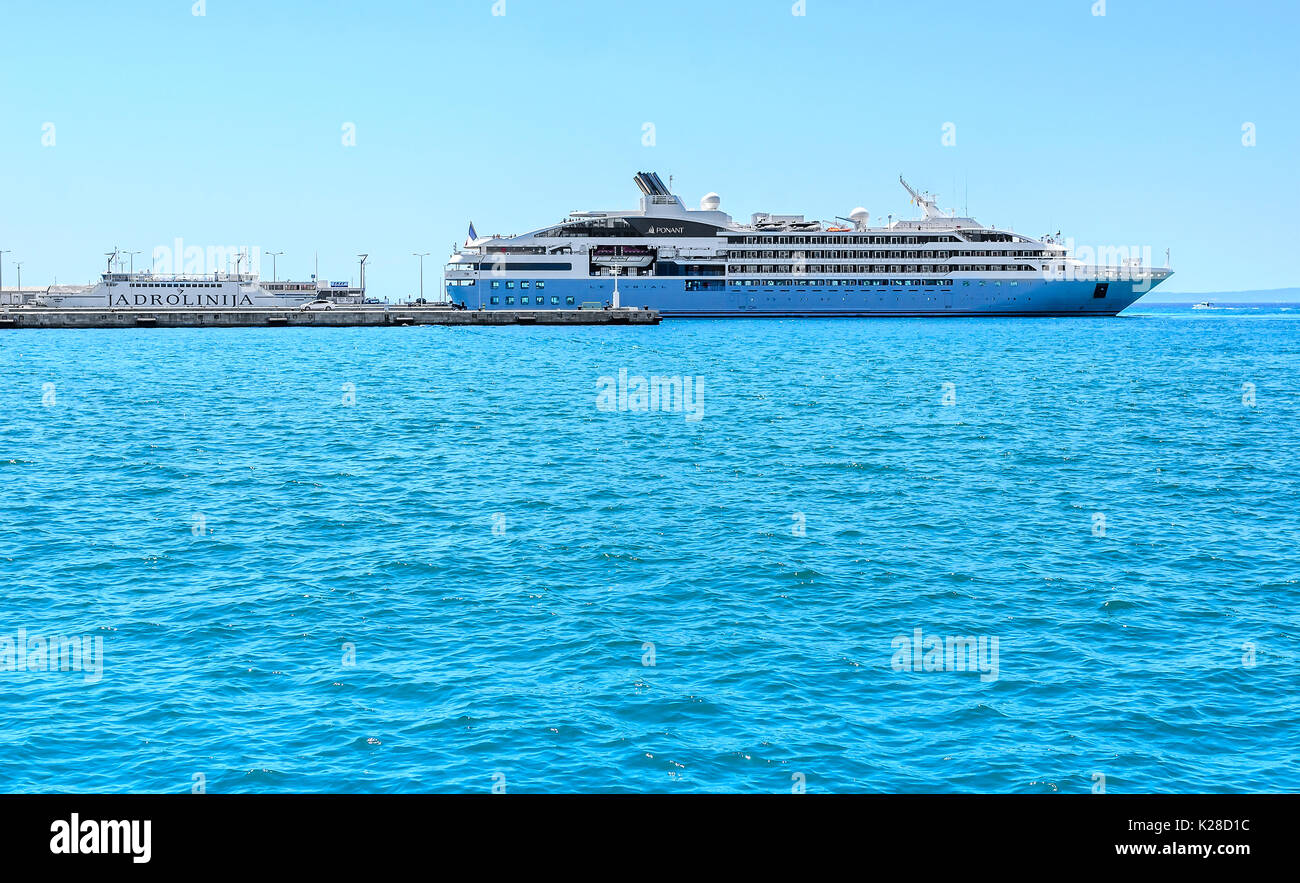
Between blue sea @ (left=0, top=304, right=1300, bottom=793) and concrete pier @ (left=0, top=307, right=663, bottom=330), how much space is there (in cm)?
9941

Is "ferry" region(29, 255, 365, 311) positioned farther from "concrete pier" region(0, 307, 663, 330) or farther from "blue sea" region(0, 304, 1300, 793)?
"blue sea" region(0, 304, 1300, 793)

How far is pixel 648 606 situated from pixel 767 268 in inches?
5808

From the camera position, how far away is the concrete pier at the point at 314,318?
147 m

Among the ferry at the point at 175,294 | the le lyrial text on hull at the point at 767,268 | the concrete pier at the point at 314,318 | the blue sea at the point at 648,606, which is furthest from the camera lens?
the ferry at the point at 175,294

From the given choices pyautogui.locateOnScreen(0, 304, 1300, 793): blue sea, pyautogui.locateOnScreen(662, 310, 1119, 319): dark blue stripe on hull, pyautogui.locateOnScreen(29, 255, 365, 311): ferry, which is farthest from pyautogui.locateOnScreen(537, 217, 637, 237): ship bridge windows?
pyautogui.locateOnScreen(0, 304, 1300, 793): blue sea

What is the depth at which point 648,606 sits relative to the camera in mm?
20328

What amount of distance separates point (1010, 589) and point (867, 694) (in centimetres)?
686

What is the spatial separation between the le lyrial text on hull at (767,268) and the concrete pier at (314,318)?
11344 mm

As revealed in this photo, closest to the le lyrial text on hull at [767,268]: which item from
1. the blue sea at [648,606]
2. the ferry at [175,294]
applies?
the ferry at [175,294]

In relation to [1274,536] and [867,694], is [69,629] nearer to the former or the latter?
[867,694]

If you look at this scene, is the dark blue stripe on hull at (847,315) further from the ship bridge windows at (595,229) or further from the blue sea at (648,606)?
the blue sea at (648,606)

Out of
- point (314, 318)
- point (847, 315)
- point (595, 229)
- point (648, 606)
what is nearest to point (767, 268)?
point (847, 315)

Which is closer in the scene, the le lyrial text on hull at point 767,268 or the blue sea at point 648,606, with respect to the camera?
the blue sea at point 648,606

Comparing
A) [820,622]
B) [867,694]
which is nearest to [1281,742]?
[867,694]
